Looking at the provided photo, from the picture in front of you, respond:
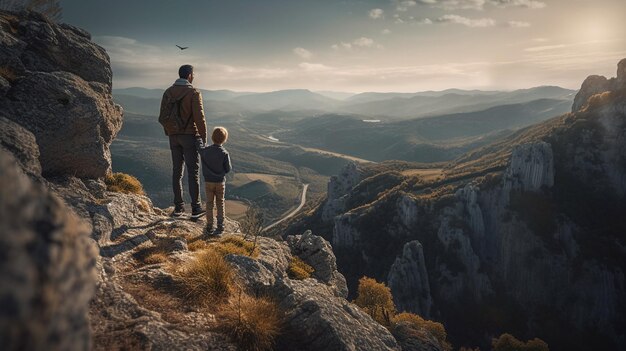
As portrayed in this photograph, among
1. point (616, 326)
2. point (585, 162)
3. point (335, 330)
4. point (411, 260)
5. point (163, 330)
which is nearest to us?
point (163, 330)

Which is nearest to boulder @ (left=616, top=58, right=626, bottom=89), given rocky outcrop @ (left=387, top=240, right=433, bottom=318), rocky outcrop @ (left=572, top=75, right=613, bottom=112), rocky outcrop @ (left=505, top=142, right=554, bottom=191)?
rocky outcrop @ (left=572, top=75, right=613, bottom=112)

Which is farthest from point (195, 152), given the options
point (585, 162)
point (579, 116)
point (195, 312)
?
point (579, 116)

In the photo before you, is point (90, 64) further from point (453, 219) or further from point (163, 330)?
point (453, 219)

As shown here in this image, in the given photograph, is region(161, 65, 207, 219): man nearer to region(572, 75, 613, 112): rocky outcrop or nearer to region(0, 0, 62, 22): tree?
region(0, 0, 62, 22): tree

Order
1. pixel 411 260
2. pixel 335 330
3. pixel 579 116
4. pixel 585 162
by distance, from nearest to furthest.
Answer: pixel 335 330
pixel 411 260
pixel 585 162
pixel 579 116

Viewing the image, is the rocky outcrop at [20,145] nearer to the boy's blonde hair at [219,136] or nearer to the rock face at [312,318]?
the rock face at [312,318]

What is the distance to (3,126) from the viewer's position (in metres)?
8.70

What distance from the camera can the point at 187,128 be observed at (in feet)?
49.5

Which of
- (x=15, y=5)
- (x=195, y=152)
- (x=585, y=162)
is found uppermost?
(x=15, y=5)

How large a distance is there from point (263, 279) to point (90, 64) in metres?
15.2

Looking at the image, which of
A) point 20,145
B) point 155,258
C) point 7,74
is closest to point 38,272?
point 20,145

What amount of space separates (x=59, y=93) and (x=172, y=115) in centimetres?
443

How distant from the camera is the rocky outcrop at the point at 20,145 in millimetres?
8273

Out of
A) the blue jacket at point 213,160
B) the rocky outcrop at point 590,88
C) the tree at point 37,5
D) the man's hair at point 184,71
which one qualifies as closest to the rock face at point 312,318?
the blue jacket at point 213,160
